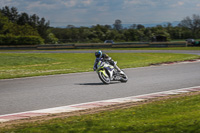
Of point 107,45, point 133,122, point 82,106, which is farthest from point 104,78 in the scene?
point 107,45

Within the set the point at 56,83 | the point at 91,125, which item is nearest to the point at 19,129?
the point at 91,125

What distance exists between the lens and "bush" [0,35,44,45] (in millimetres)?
58562

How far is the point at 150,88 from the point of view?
11.1 meters

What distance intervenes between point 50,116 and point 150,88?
4835 mm

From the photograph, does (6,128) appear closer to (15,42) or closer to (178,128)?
(178,128)

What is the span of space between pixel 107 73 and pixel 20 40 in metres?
49.7

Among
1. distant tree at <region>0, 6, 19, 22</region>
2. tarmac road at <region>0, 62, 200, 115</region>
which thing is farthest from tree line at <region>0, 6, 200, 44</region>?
tarmac road at <region>0, 62, 200, 115</region>

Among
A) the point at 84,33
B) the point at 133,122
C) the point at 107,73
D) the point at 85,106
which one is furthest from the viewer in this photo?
the point at 84,33

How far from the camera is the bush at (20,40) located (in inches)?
2306

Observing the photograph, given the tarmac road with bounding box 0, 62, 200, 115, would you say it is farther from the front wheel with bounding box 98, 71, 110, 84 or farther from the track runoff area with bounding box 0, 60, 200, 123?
the track runoff area with bounding box 0, 60, 200, 123

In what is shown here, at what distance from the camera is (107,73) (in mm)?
12219

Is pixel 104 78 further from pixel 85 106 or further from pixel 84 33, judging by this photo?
pixel 84 33

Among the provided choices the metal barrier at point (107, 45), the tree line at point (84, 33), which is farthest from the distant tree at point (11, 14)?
the metal barrier at point (107, 45)

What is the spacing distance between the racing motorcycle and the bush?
4768 centimetres
